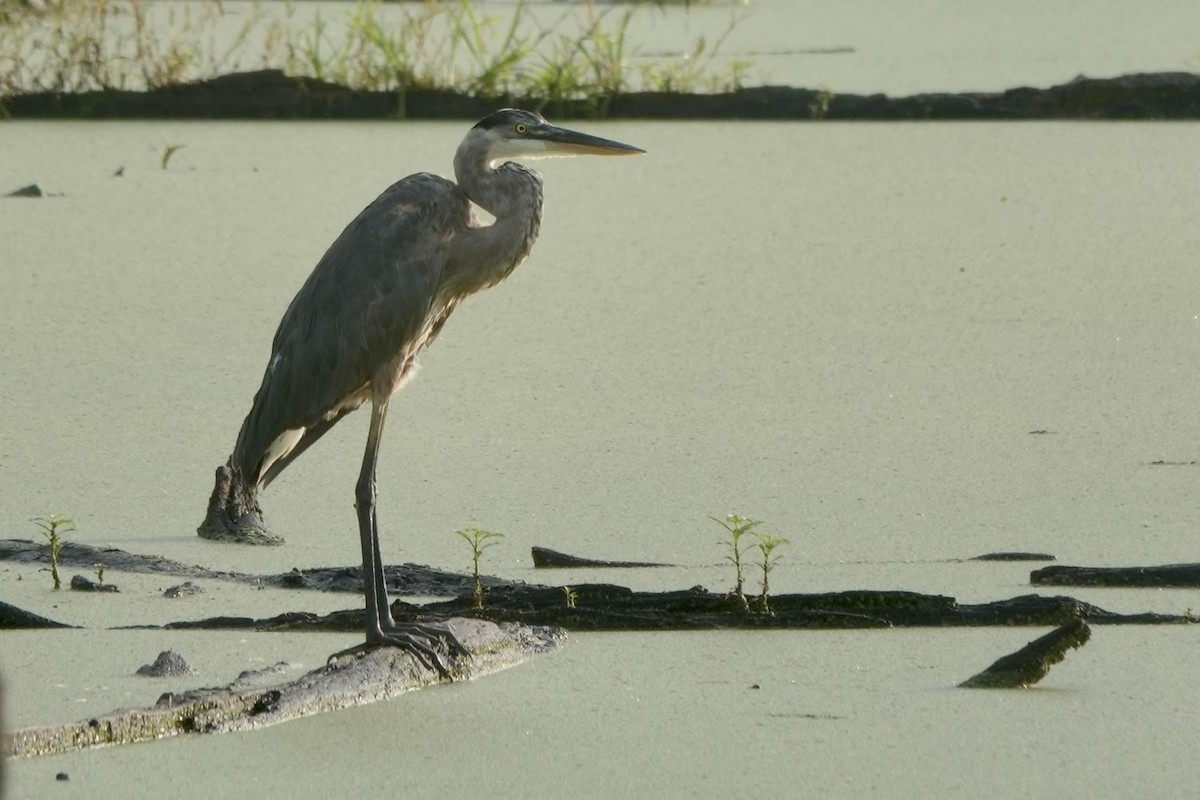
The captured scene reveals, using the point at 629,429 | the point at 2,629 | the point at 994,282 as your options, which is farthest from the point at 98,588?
the point at 994,282

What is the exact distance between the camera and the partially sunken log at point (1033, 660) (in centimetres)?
221

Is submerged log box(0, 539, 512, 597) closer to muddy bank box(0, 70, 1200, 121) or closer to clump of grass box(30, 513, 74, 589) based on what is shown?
clump of grass box(30, 513, 74, 589)

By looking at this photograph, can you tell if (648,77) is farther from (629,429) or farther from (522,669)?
(522,669)

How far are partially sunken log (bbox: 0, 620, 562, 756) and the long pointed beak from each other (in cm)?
83

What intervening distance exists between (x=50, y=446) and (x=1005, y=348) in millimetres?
1896

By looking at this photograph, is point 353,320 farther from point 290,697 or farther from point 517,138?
point 290,697

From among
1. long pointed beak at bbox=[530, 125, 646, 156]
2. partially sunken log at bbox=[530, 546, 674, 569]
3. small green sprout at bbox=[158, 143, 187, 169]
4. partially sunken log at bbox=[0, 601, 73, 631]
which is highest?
long pointed beak at bbox=[530, 125, 646, 156]

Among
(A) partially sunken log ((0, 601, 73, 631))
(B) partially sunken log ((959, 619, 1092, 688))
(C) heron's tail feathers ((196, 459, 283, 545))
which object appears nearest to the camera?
(B) partially sunken log ((959, 619, 1092, 688))

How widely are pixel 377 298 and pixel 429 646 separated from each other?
65 centimetres

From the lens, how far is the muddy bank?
667 cm

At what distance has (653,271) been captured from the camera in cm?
471

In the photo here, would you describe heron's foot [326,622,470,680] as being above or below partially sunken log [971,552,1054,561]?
below

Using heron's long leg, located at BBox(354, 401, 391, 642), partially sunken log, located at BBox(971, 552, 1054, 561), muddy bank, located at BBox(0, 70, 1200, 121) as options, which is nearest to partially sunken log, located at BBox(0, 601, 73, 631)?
heron's long leg, located at BBox(354, 401, 391, 642)

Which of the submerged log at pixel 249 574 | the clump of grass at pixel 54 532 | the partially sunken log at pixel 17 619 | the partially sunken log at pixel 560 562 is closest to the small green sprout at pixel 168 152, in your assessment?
the clump of grass at pixel 54 532
